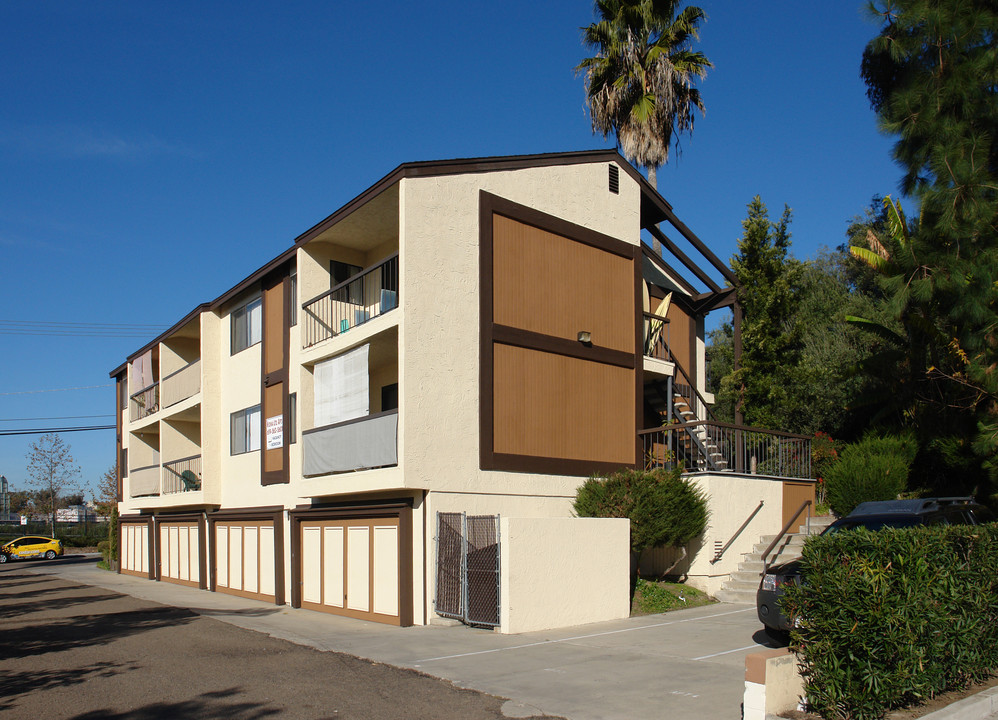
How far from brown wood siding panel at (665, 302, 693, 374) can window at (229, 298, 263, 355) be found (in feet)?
Result: 37.9

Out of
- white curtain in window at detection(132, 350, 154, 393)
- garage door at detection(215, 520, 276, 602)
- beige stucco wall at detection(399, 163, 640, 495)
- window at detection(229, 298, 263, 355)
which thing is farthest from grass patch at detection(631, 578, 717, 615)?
white curtain in window at detection(132, 350, 154, 393)

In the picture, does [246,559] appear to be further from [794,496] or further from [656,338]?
[794,496]

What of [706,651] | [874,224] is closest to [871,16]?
[706,651]

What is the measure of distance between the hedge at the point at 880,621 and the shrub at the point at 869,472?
1142 centimetres

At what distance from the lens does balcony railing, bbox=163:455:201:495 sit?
25.6m

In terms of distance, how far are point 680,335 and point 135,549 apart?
2313 cm

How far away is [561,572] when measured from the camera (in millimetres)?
14242

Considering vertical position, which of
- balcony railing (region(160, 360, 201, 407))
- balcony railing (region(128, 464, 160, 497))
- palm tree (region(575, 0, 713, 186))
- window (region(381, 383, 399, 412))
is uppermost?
palm tree (region(575, 0, 713, 186))

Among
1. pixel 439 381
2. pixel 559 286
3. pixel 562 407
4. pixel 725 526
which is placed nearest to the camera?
pixel 439 381

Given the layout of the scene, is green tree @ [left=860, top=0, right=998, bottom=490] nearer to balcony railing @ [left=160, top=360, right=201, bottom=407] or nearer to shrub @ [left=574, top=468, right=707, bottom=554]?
shrub @ [left=574, top=468, right=707, bottom=554]

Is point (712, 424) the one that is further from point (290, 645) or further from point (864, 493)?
point (290, 645)

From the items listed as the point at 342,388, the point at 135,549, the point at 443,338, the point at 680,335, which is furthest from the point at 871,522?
the point at 135,549

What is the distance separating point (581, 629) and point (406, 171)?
900 centimetres

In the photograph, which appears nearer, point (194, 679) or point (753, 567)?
point (194, 679)
